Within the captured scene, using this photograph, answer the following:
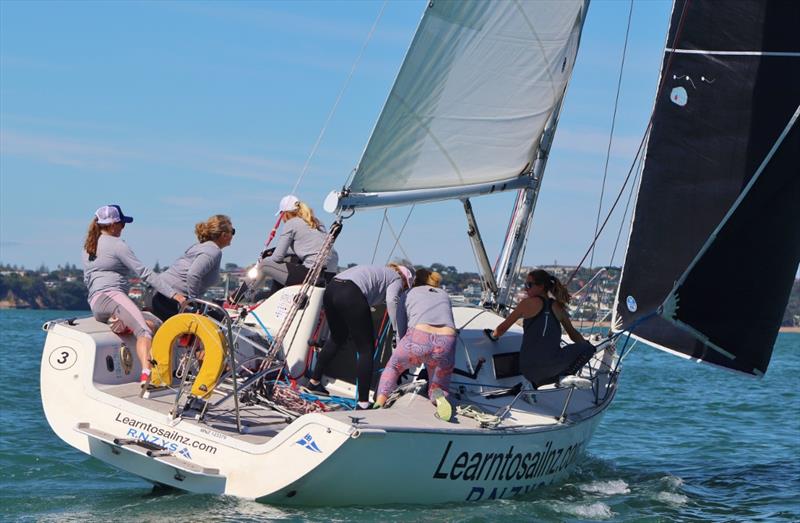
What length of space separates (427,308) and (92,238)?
2649 mm

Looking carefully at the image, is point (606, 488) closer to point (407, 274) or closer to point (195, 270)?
point (407, 274)

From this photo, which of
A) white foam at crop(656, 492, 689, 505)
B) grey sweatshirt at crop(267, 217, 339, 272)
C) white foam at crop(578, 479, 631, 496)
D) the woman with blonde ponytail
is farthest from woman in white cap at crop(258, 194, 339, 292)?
white foam at crop(656, 492, 689, 505)

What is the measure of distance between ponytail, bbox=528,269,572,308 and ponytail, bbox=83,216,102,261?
346 centimetres

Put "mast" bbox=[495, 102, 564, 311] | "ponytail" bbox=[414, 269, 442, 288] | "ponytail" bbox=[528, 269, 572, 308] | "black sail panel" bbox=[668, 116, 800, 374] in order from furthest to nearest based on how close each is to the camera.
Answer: "mast" bbox=[495, 102, 564, 311], "black sail panel" bbox=[668, 116, 800, 374], "ponytail" bbox=[528, 269, 572, 308], "ponytail" bbox=[414, 269, 442, 288]

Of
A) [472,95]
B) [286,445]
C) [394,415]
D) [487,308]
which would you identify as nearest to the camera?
[286,445]

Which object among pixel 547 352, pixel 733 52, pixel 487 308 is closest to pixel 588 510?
pixel 547 352

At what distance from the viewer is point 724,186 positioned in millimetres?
9914

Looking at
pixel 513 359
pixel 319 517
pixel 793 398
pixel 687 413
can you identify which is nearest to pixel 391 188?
pixel 513 359

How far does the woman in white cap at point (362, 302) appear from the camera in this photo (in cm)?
859

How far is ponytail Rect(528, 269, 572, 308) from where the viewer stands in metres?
9.30

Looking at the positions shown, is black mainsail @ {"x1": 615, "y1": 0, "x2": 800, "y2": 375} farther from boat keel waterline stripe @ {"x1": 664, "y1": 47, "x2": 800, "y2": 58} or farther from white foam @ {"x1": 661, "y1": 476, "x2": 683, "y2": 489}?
white foam @ {"x1": 661, "y1": 476, "x2": 683, "y2": 489}

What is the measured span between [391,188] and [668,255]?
8.41 feet

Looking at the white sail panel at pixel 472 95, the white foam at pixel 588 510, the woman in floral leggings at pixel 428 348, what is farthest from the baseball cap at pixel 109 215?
the white foam at pixel 588 510

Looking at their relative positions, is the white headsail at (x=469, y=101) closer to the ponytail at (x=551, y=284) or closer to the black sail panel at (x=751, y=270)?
the ponytail at (x=551, y=284)
